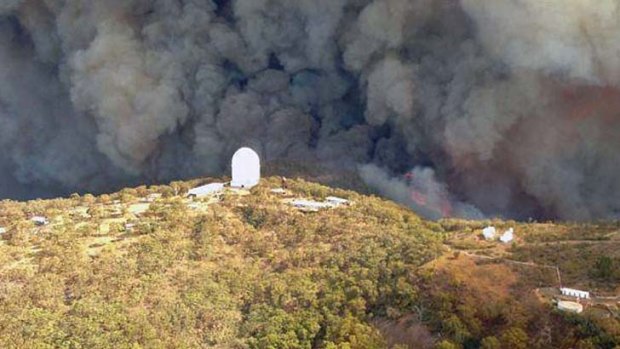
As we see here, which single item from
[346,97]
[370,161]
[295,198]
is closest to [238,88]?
[346,97]

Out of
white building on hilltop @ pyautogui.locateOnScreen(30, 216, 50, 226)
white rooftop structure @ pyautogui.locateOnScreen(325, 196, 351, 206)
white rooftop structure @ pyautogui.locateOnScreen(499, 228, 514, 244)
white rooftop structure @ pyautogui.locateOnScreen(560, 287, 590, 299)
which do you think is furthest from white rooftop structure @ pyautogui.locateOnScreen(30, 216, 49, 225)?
white rooftop structure @ pyautogui.locateOnScreen(560, 287, 590, 299)

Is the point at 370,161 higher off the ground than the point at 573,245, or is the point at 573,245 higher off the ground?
the point at 370,161

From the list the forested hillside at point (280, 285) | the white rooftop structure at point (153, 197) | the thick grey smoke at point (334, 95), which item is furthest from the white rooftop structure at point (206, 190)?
the thick grey smoke at point (334, 95)

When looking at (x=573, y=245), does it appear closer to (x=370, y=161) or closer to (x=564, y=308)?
(x=564, y=308)

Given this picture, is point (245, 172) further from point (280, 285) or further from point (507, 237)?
point (507, 237)

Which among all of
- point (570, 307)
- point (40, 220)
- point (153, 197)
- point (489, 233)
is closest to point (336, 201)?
point (489, 233)

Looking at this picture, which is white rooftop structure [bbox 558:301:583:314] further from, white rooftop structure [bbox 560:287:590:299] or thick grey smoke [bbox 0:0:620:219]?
thick grey smoke [bbox 0:0:620:219]
